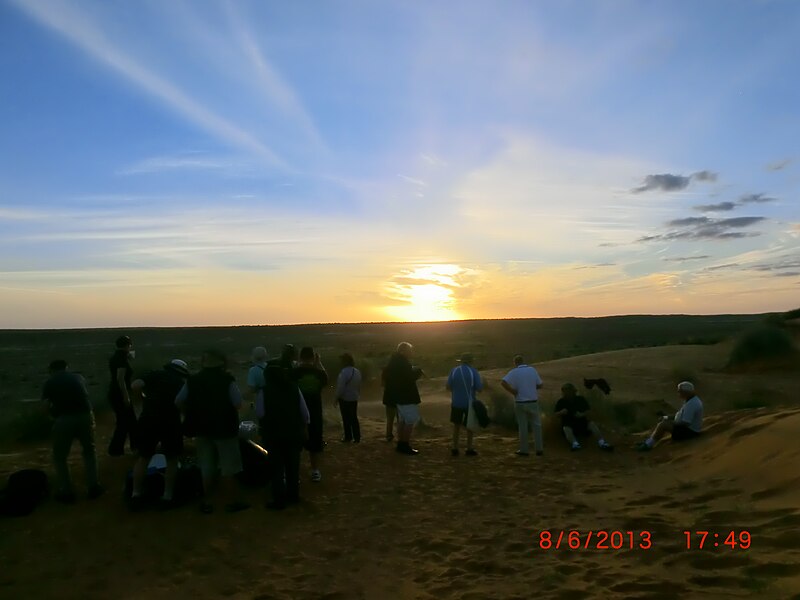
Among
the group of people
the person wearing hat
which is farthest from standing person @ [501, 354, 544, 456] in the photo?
the person wearing hat

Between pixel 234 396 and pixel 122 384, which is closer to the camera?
pixel 234 396

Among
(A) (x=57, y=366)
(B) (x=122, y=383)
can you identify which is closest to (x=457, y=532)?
(B) (x=122, y=383)

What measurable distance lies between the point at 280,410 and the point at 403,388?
3.29 m

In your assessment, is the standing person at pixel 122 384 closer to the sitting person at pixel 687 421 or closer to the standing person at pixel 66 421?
the standing person at pixel 66 421

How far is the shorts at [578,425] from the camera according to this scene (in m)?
12.5

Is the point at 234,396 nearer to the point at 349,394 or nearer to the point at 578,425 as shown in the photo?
the point at 349,394

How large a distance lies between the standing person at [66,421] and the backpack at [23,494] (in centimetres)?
21

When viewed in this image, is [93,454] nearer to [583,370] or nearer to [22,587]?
[22,587]

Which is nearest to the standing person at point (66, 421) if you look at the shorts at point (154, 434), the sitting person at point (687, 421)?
the shorts at point (154, 434)

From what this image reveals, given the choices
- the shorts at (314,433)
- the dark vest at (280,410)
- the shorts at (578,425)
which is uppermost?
the dark vest at (280,410)

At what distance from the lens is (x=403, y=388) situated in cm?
1122

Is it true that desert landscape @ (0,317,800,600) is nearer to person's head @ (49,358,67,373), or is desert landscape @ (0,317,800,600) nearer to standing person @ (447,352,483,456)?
standing person @ (447,352,483,456)

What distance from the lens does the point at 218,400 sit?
7949mm
